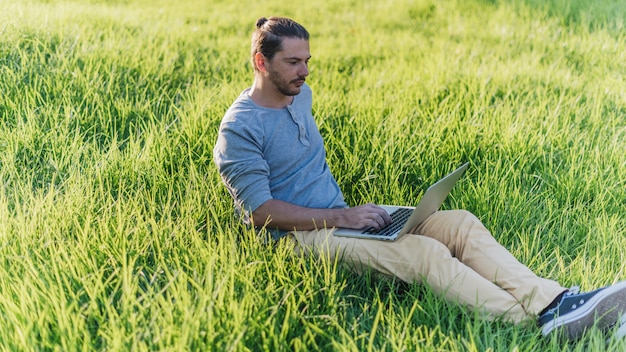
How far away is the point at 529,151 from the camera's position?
4.00 m

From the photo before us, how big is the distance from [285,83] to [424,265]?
0.96 meters

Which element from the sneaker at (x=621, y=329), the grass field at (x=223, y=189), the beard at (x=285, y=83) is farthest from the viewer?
the beard at (x=285, y=83)

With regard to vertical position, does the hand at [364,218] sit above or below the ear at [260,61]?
below

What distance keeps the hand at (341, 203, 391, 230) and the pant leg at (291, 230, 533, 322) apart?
0.24 feet

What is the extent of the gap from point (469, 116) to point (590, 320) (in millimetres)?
2126

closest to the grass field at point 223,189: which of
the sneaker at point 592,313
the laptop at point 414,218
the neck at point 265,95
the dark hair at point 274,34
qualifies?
the sneaker at point 592,313

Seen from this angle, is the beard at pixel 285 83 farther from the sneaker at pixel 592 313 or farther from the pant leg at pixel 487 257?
the sneaker at pixel 592 313

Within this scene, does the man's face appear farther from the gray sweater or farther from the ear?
the gray sweater

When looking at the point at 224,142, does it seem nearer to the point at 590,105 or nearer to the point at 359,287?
the point at 359,287

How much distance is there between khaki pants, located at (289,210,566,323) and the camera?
2559 mm

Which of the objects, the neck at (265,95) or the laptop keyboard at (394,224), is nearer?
the laptop keyboard at (394,224)

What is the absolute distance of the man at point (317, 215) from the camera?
8.43 ft

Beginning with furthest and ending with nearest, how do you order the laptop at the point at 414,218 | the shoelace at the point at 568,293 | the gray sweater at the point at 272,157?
the gray sweater at the point at 272,157, the laptop at the point at 414,218, the shoelace at the point at 568,293

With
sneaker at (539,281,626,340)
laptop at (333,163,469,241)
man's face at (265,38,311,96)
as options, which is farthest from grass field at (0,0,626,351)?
man's face at (265,38,311,96)
